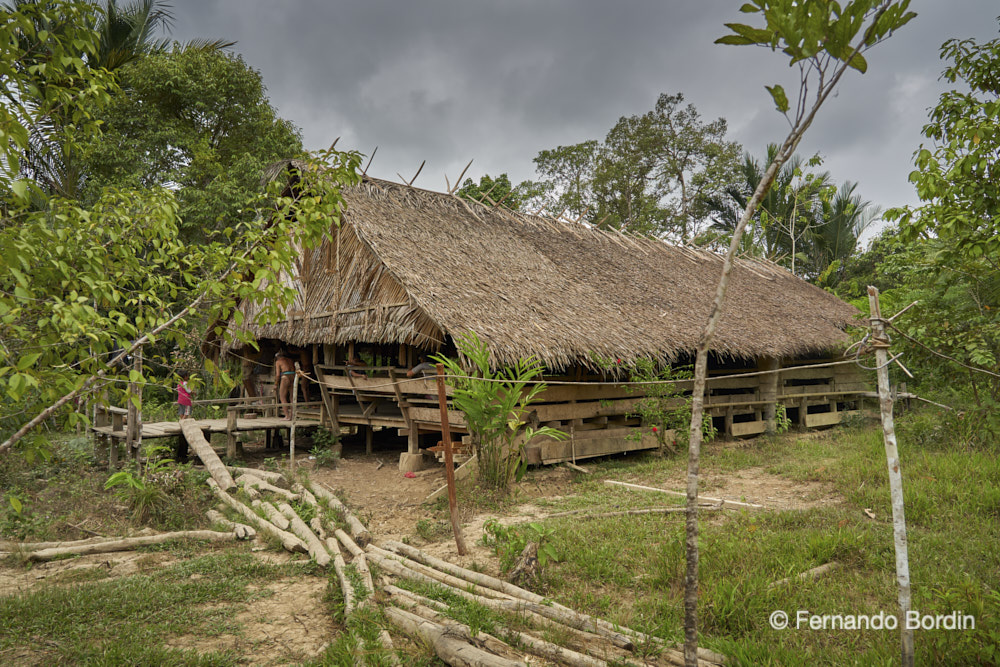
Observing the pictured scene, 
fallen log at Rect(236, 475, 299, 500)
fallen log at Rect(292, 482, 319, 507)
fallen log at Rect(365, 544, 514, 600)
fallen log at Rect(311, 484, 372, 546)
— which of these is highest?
fallen log at Rect(236, 475, 299, 500)

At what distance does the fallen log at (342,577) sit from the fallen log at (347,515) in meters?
0.21

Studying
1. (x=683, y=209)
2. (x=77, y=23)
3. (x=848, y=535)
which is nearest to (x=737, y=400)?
(x=848, y=535)

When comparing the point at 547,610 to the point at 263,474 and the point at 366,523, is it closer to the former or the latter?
the point at 366,523

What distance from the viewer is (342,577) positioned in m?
4.23

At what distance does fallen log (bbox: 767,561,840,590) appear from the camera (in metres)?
3.67

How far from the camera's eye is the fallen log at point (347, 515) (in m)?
5.15

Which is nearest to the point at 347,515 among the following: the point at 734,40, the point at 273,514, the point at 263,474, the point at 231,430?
the point at 273,514

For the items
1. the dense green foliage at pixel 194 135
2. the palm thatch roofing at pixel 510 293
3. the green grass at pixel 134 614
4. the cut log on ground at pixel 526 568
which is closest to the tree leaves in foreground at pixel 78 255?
the green grass at pixel 134 614

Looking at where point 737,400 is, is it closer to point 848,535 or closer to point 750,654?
point 848,535

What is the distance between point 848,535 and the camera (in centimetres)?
439

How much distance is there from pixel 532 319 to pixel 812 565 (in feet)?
16.1

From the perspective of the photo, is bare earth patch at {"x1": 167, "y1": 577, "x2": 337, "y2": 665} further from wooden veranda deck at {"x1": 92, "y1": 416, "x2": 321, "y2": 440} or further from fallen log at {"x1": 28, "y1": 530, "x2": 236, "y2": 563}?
wooden veranda deck at {"x1": 92, "y1": 416, "x2": 321, "y2": 440}

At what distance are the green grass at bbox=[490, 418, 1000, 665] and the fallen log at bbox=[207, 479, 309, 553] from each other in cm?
224

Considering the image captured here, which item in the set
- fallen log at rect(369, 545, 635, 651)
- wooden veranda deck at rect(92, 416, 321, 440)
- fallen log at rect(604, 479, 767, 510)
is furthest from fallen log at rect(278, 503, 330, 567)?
fallen log at rect(604, 479, 767, 510)
